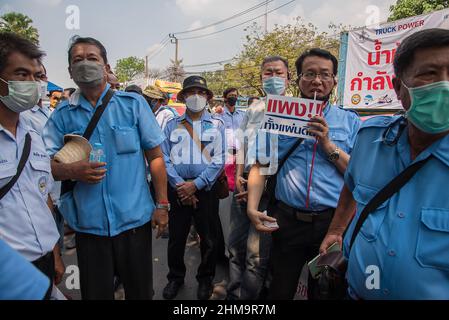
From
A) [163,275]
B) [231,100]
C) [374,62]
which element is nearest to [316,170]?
[163,275]

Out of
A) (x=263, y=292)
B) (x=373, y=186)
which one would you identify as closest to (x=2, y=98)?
(x=373, y=186)

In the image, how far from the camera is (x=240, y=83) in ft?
88.9

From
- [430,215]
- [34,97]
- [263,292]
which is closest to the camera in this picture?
[430,215]

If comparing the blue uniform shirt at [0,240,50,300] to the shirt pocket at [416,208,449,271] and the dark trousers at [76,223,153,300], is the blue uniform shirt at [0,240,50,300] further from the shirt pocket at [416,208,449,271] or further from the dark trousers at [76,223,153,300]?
the dark trousers at [76,223,153,300]

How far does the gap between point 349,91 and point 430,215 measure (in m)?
6.26

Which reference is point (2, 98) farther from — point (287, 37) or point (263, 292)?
point (287, 37)

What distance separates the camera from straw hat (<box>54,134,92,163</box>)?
185 centimetres

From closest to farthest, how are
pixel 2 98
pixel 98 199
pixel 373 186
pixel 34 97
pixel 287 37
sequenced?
pixel 373 186 < pixel 2 98 < pixel 34 97 < pixel 98 199 < pixel 287 37

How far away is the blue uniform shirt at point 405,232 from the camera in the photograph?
1.07 metres

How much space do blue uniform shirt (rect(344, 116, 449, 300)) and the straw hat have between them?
153cm

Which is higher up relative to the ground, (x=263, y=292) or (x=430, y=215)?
(x=430, y=215)

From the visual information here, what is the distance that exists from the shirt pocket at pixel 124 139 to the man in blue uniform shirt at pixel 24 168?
1.33 feet

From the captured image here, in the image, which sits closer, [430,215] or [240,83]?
[430,215]
